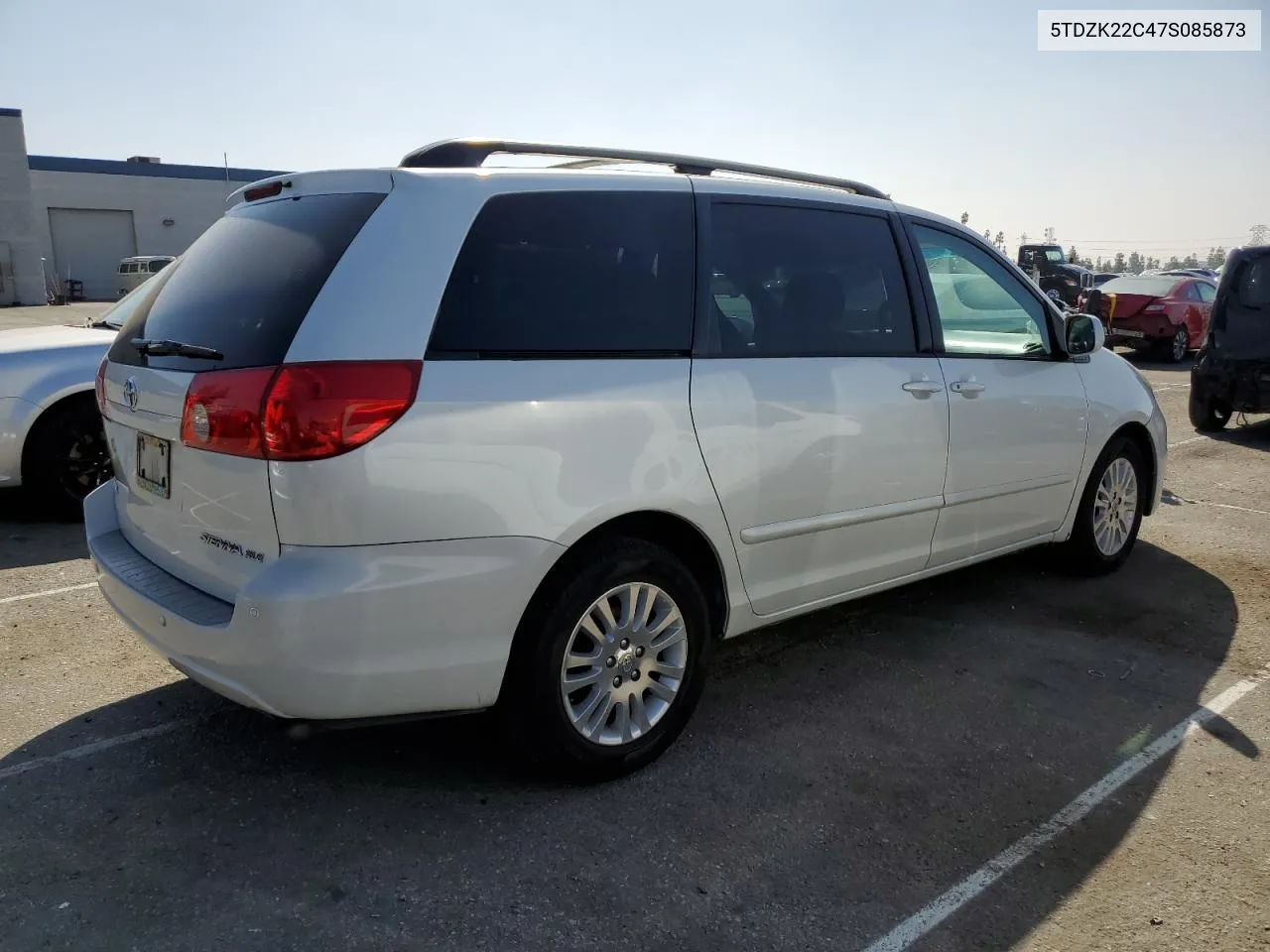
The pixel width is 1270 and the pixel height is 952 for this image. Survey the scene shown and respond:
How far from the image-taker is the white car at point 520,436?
2.64 m

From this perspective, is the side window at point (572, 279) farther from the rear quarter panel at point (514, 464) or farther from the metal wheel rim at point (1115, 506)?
the metal wheel rim at point (1115, 506)

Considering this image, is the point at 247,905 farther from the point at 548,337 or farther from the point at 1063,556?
the point at 1063,556

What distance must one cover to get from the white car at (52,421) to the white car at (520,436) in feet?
9.42

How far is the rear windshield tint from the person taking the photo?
2.75m

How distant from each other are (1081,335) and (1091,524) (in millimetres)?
1027

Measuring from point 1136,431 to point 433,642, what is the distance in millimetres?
4312

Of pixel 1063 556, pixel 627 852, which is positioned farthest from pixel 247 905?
pixel 1063 556

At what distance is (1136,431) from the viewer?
17.9ft

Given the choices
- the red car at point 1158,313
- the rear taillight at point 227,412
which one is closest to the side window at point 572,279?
the rear taillight at point 227,412

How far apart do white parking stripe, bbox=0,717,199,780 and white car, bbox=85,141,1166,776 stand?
63cm

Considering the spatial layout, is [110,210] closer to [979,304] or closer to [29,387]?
[29,387]

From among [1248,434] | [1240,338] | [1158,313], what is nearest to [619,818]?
[1240,338]

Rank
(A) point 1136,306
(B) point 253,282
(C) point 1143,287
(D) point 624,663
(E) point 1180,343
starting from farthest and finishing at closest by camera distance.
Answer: (C) point 1143,287 < (E) point 1180,343 < (A) point 1136,306 < (D) point 624,663 < (B) point 253,282

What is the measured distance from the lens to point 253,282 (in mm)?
2943
